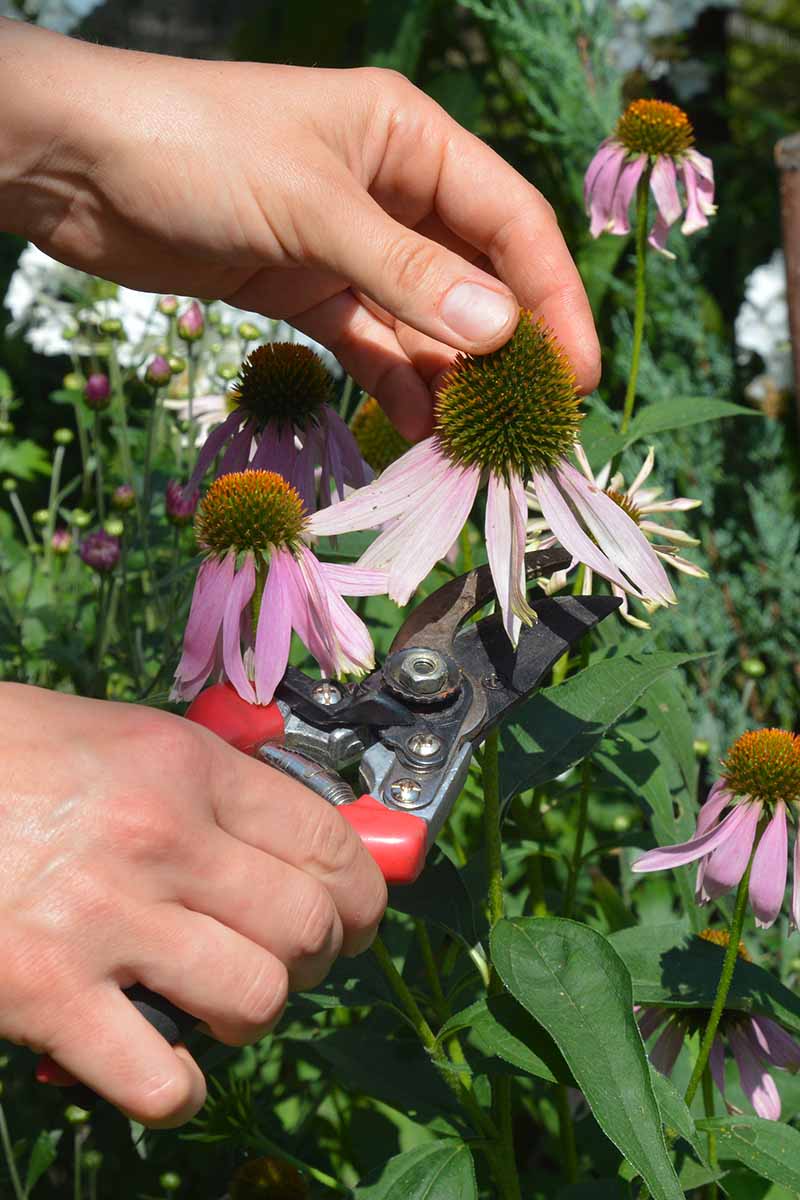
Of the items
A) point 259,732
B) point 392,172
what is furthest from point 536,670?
point 392,172

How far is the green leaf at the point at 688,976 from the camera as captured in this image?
3.20 feet

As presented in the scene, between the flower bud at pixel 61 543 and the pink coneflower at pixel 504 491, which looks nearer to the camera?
the pink coneflower at pixel 504 491

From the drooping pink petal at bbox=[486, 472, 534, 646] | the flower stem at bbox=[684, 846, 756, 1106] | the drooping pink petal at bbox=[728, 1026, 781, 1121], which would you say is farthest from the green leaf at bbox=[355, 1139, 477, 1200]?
the drooping pink petal at bbox=[486, 472, 534, 646]

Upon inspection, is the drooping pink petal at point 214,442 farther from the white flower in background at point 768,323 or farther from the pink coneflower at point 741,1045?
the white flower in background at point 768,323

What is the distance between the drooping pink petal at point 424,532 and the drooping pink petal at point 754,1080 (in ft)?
1.81

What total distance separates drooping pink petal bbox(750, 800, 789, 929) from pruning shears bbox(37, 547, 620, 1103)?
214mm

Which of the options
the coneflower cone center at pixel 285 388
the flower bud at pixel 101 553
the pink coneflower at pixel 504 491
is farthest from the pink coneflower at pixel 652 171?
the flower bud at pixel 101 553

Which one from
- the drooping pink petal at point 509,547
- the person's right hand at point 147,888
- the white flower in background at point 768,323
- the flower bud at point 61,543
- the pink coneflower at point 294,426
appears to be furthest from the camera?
the white flower in background at point 768,323

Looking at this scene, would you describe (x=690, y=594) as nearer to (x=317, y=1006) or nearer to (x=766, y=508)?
(x=766, y=508)

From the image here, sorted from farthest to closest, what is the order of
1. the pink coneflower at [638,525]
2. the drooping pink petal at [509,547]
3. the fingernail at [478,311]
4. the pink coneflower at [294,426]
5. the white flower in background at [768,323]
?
the white flower in background at [768,323] < the pink coneflower at [294,426] < the pink coneflower at [638,525] < the fingernail at [478,311] < the drooping pink petal at [509,547]

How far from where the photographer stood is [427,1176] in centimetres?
95

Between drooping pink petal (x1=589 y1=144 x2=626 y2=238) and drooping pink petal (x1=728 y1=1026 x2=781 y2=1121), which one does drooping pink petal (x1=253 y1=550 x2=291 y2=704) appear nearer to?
drooping pink petal (x1=728 y1=1026 x2=781 y2=1121)

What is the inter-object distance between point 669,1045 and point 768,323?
2.33 metres

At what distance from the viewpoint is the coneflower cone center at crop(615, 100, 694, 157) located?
57.2 inches
